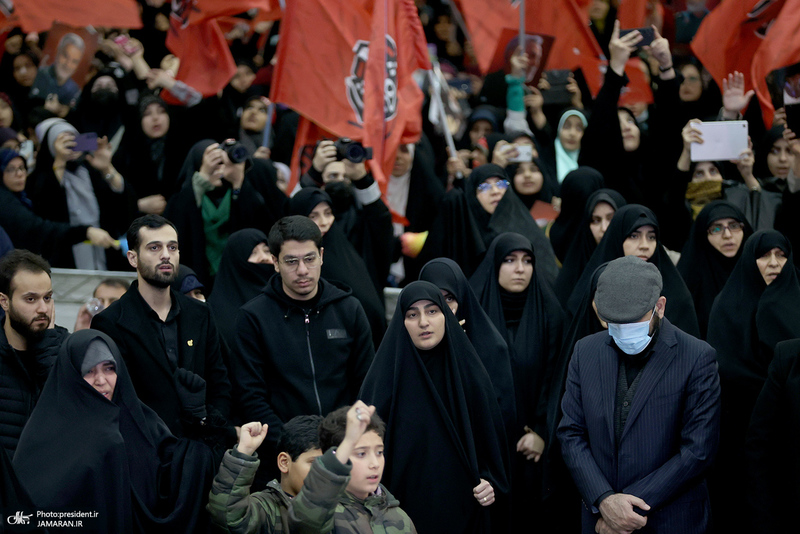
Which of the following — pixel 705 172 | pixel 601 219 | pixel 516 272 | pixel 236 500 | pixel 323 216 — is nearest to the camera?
pixel 236 500

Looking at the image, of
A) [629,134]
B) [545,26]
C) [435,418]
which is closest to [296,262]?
[435,418]

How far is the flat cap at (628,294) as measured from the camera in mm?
4309

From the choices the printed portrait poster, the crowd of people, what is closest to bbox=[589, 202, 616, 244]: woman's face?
the crowd of people

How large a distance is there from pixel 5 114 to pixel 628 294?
5967 mm

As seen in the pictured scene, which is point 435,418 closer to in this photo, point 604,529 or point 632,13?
point 604,529

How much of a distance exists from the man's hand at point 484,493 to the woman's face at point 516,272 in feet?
4.53

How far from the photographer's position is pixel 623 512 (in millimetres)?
4285

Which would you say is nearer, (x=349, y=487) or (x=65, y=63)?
(x=349, y=487)

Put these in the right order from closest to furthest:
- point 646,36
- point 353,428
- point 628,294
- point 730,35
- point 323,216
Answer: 1. point 353,428
2. point 628,294
3. point 323,216
4. point 646,36
5. point 730,35

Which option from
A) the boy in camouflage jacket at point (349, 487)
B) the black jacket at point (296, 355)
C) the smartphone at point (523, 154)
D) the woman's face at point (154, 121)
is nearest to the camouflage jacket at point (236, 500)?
the boy in camouflage jacket at point (349, 487)

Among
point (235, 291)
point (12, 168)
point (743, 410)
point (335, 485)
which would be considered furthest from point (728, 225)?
point (12, 168)

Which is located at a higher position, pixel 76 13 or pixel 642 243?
pixel 76 13

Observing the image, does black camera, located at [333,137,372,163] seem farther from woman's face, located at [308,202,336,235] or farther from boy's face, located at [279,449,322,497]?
boy's face, located at [279,449,322,497]

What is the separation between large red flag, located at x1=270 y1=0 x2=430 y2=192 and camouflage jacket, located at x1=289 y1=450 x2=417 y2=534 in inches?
147
